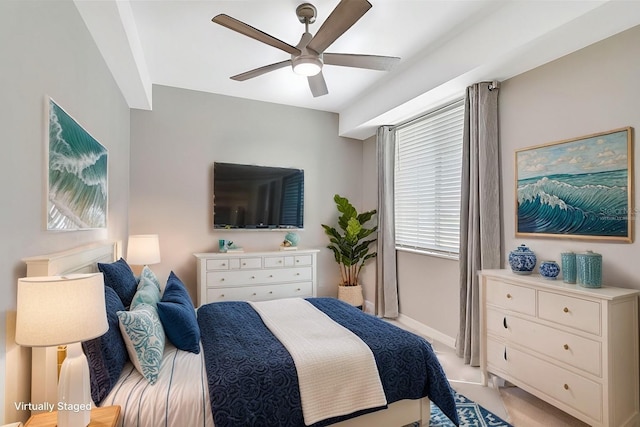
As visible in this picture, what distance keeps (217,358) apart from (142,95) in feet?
9.22

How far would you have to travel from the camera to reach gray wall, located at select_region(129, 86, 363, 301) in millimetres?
3861

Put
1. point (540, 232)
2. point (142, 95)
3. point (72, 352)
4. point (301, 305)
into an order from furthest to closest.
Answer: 1. point (142, 95)
2. point (301, 305)
3. point (540, 232)
4. point (72, 352)

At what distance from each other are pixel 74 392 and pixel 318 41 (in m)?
2.23

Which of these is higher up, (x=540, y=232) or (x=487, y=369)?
(x=540, y=232)

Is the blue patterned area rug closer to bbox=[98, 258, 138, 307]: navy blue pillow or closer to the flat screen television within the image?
bbox=[98, 258, 138, 307]: navy blue pillow

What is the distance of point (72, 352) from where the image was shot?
1.16m

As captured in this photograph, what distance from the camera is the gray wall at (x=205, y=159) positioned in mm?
3861

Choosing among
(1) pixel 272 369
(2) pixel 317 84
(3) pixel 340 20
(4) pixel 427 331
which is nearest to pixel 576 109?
(3) pixel 340 20

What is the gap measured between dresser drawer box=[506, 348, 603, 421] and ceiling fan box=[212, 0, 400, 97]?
91.2 inches

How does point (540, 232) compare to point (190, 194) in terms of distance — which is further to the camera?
point (190, 194)

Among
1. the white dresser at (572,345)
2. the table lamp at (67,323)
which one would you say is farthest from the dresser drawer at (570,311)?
the table lamp at (67,323)

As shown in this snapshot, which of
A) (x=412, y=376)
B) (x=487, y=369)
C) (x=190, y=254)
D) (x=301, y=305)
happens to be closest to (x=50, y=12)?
(x=301, y=305)

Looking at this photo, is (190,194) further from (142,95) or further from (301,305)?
(301,305)

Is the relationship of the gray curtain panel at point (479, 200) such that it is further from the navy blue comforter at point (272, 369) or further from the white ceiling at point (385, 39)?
the navy blue comforter at point (272, 369)
